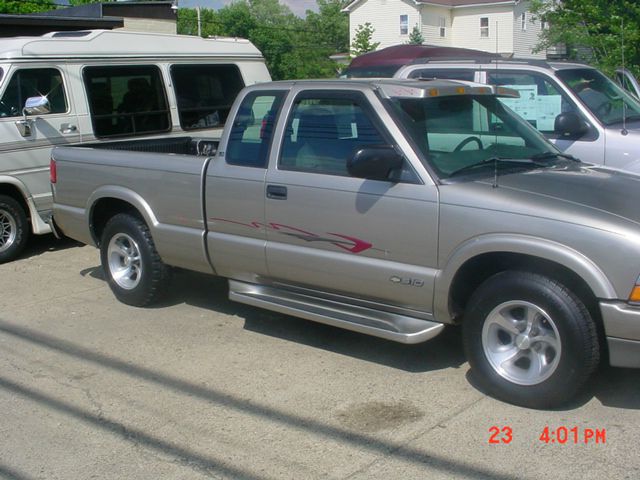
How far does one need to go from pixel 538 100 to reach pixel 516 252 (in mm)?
4178

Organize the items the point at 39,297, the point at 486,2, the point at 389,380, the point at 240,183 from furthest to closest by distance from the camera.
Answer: the point at 486,2 < the point at 39,297 < the point at 240,183 < the point at 389,380

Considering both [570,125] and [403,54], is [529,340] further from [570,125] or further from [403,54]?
[403,54]

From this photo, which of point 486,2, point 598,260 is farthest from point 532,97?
point 486,2

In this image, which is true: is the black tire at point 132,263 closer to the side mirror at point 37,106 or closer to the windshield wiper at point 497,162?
the side mirror at point 37,106

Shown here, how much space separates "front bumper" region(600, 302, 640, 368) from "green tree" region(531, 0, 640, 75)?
9552mm

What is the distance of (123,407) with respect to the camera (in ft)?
16.8

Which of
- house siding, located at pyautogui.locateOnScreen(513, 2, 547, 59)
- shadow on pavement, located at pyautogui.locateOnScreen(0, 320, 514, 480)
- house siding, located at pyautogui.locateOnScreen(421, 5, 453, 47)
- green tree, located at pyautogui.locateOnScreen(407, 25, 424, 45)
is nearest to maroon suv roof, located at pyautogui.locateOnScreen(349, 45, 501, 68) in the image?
shadow on pavement, located at pyautogui.locateOnScreen(0, 320, 514, 480)

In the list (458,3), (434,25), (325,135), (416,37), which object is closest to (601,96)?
(325,135)

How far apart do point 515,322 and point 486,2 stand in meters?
42.5

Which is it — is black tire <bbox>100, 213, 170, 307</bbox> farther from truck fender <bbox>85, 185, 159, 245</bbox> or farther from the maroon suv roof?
Answer: the maroon suv roof

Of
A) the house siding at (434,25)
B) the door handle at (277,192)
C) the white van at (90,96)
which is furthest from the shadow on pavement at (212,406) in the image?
the house siding at (434,25)

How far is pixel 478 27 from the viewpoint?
151ft

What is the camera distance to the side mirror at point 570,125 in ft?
25.7

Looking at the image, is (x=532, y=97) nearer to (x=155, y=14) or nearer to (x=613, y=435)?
(x=613, y=435)
